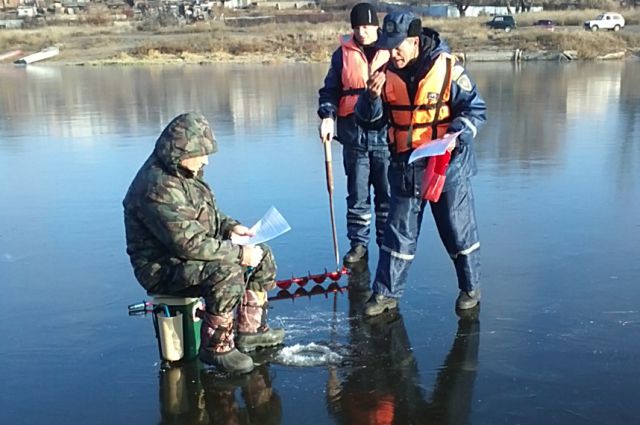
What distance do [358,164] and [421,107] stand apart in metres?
1.44

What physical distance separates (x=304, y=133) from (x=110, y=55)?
91.4 feet

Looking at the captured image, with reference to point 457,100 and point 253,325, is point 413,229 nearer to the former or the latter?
point 457,100

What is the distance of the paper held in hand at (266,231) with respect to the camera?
14.3 ft

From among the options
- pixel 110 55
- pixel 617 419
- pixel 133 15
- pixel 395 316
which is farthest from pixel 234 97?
pixel 133 15

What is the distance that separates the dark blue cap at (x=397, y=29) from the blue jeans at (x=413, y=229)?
80cm

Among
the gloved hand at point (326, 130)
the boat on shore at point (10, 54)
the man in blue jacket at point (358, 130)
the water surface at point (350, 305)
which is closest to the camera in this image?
the water surface at point (350, 305)

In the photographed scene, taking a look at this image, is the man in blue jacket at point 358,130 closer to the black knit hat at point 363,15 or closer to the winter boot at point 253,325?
the black knit hat at point 363,15

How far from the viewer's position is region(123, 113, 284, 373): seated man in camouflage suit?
3924mm

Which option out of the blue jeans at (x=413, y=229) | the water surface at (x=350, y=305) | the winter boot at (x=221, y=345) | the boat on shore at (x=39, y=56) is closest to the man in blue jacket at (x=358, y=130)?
the water surface at (x=350, y=305)

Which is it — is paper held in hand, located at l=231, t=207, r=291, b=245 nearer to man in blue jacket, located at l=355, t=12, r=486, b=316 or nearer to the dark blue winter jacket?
man in blue jacket, located at l=355, t=12, r=486, b=316

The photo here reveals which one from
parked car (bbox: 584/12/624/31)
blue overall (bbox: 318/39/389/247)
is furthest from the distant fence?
blue overall (bbox: 318/39/389/247)

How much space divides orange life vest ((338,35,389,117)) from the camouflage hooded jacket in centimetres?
226

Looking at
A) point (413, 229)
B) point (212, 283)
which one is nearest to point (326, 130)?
point (413, 229)

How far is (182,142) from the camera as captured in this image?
3.91 metres
